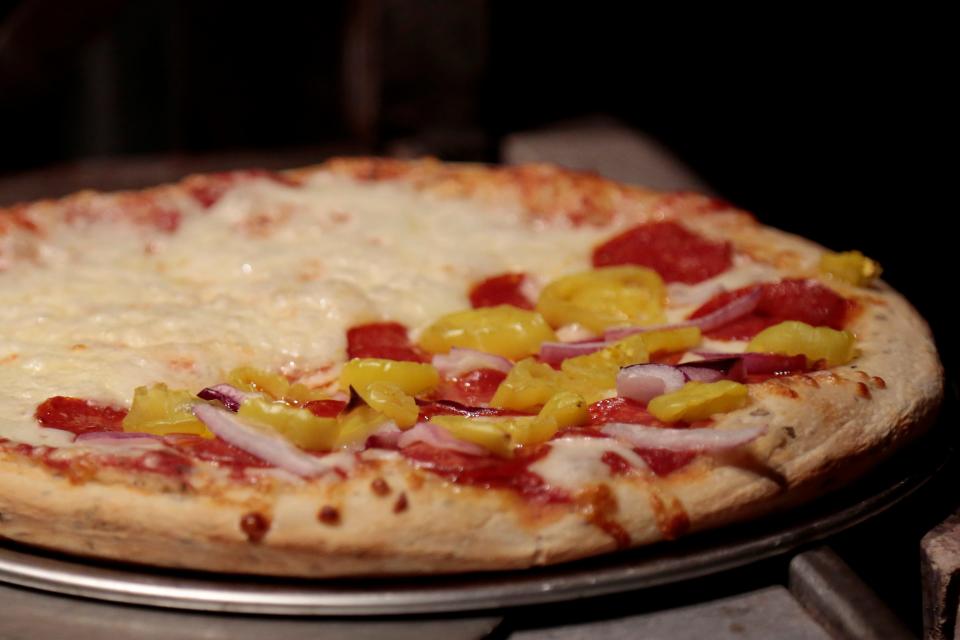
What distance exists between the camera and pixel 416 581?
226 cm

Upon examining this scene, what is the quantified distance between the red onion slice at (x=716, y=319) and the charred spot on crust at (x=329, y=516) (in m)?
1.11

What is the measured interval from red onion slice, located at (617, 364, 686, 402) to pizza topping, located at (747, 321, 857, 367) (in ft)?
1.14

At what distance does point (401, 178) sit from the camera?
4.33m

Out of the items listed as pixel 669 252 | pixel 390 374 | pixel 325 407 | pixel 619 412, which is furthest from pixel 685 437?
pixel 669 252

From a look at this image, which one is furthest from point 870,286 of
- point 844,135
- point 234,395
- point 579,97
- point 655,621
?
point 579,97

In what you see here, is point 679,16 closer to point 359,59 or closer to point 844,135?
point 844,135

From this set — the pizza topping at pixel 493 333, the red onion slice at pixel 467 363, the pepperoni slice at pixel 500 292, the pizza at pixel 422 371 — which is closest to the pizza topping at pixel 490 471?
the pizza at pixel 422 371

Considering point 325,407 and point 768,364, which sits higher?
point 768,364

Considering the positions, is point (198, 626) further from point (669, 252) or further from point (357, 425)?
point (669, 252)

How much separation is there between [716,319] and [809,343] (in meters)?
0.34

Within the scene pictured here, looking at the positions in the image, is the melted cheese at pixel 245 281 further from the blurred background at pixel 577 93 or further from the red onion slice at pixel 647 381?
the blurred background at pixel 577 93

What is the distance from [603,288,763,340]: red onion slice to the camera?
3.07m

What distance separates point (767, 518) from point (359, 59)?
5.51 metres

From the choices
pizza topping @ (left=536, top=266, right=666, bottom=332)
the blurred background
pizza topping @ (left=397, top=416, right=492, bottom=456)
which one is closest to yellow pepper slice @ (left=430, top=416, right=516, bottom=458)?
pizza topping @ (left=397, top=416, right=492, bottom=456)
